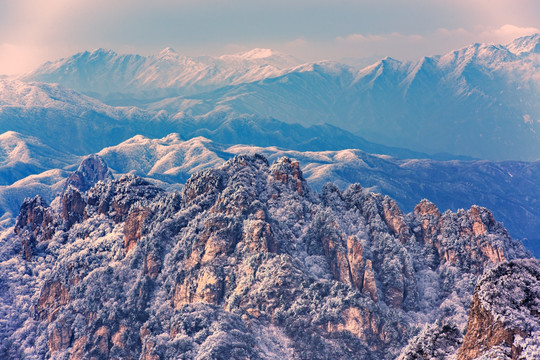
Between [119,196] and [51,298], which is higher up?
[119,196]

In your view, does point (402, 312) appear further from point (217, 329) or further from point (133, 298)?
point (133, 298)

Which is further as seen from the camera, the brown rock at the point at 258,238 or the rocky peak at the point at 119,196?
the rocky peak at the point at 119,196

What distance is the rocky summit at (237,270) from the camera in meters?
120

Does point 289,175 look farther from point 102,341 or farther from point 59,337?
point 59,337

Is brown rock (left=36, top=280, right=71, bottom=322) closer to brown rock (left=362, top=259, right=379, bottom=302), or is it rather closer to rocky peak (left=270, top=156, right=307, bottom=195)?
rocky peak (left=270, top=156, right=307, bottom=195)

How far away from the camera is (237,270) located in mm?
133625

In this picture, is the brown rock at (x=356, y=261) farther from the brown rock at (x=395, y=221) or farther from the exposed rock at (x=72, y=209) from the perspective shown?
the exposed rock at (x=72, y=209)

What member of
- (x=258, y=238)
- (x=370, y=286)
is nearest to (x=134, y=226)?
(x=258, y=238)

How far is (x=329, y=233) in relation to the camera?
5846 inches

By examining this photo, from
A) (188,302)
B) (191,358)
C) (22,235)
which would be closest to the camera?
(191,358)

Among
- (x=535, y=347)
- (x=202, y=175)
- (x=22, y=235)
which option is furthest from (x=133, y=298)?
(x=535, y=347)

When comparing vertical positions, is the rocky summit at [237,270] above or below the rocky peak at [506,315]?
below

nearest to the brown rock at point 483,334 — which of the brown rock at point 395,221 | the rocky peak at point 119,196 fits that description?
the brown rock at point 395,221

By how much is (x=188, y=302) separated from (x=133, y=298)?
1275 cm
